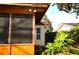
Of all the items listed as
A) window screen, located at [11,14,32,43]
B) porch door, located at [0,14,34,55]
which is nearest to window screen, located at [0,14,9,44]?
porch door, located at [0,14,34,55]

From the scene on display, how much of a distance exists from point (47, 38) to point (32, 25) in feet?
23.8

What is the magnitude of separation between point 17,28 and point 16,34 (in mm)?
252

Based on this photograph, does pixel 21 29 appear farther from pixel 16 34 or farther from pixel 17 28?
pixel 16 34

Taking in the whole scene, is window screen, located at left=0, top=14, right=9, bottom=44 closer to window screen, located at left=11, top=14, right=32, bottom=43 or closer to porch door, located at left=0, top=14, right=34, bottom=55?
porch door, located at left=0, top=14, right=34, bottom=55

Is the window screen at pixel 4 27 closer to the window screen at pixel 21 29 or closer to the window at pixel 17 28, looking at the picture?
the window at pixel 17 28

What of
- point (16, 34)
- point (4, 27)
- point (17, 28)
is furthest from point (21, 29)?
point (4, 27)

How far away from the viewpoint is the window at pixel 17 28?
30.2 feet

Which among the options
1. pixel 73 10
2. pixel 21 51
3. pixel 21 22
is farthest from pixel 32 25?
pixel 73 10

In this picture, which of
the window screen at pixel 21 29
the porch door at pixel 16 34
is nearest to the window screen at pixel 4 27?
the porch door at pixel 16 34

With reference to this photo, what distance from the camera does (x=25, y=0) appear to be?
1.55 m

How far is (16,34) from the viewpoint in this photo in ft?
30.5

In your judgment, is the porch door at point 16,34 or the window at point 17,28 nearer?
the porch door at point 16,34

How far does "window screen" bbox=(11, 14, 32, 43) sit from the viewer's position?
30.3 feet
